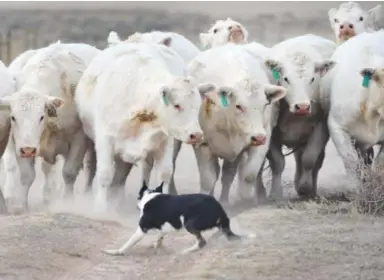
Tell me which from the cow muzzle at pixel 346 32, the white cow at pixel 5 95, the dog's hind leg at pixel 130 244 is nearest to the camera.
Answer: the dog's hind leg at pixel 130 244

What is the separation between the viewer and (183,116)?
431 inches

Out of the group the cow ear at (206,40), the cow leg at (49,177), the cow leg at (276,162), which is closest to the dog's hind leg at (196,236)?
the cow leg at (276,162)


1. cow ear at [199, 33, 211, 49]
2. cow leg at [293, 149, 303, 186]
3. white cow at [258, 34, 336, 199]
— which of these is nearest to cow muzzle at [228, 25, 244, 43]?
cow ear at [199, 33, 211, 49]

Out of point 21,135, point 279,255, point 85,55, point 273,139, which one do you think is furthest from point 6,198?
point 279,255

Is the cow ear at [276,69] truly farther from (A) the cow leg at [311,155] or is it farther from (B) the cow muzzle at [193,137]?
(B) the cow muzzle at [193,137]

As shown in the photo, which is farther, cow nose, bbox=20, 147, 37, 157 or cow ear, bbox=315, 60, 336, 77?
cow ear, bbox=315, 60, 336, 77

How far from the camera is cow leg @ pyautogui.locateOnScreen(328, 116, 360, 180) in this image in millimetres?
11719

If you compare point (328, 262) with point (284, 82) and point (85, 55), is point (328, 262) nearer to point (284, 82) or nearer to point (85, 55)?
point (284, 82)

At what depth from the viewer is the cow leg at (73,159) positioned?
43.2ft

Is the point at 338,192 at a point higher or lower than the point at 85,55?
lower

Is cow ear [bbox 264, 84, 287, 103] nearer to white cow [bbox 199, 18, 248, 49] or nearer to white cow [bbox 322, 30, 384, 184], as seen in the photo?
white cow [bbox 322, 30, 384, 184]

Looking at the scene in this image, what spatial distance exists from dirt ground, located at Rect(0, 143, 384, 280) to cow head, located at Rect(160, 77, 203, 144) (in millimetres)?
946

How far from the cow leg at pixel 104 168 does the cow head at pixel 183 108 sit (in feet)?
2.92

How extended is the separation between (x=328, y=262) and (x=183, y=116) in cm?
314
